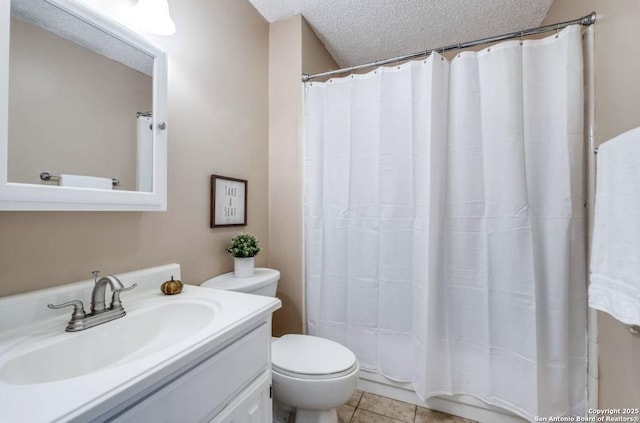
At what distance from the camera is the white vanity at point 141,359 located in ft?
1.64

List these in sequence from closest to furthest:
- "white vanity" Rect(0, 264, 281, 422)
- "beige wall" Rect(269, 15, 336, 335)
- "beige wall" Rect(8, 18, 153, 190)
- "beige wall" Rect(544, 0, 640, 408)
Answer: "white vanity" Rect(0, 264, 281, 422) → "beige wall" Rect(8, 18, 153, 190) → "beige wall" Rect(544, 0, 640, 408) → "beige wall" Rect(269, 15, 336, 335)

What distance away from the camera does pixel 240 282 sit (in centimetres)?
137

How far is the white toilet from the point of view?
1163mm

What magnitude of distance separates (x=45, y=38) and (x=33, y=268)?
67cm

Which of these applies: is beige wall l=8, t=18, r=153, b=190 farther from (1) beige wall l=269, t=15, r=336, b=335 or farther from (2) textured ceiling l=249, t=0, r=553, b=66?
(2) textured ceiling l=249, t=0, r=553, b=66

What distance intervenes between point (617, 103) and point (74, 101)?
6.47 feet

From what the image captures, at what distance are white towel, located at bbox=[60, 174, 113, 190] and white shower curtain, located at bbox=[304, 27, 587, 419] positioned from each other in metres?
1.08

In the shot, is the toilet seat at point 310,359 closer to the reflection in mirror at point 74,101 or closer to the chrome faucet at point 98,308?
the chrome faucet at point 98,308

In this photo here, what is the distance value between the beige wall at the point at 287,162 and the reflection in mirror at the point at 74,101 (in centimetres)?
88

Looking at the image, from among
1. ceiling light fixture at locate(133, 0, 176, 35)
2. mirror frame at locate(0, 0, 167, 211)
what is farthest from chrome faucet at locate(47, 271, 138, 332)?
ceiling light fixture at locate(133, 0, 176, 35)

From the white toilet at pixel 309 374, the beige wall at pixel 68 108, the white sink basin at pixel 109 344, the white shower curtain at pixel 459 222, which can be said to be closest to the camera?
the white sink basin at pixel 109 344

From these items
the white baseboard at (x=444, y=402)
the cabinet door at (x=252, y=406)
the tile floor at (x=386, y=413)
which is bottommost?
the tile floor at (x=386, y=413)

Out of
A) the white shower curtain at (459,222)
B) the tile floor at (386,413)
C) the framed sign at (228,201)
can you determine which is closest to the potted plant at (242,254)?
the framed sign at (228,201)
